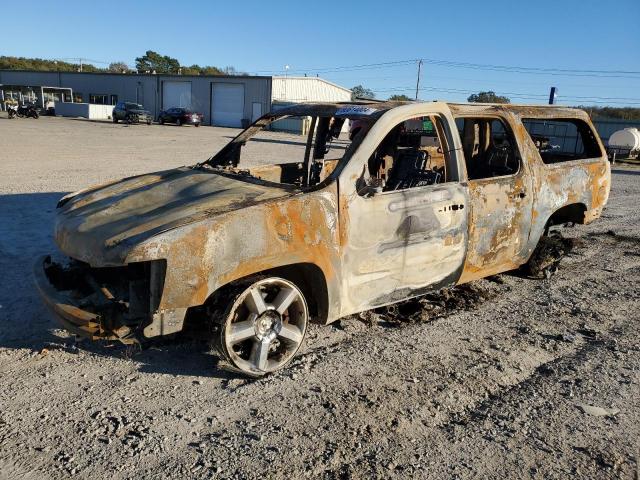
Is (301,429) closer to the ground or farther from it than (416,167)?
closer to the ground

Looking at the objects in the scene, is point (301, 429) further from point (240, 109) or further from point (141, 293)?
point (240, 109)

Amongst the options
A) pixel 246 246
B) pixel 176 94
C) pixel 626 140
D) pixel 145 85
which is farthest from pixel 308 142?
pixel 145 85

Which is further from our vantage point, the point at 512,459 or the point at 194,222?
the point at 194,222

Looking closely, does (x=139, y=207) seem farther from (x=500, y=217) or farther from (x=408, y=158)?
(x=500, y=217)

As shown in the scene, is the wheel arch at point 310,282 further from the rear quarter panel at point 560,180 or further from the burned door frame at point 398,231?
the rear quarter panel at point 560,180

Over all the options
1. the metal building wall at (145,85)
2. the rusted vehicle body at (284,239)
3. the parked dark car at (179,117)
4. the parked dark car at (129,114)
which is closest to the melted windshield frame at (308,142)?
the rusted vehicle body at (284,239)

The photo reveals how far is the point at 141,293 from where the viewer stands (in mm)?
3324

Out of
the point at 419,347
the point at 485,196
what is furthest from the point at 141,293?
the point at 485,196

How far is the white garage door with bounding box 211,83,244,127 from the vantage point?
1889 inches

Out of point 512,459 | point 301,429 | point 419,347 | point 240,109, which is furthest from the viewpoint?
point 240,109

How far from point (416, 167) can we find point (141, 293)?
3.17 meters

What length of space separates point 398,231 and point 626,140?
2395 centimetres

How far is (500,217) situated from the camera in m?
4.82

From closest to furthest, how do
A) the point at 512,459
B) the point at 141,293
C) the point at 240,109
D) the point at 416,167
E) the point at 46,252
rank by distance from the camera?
the point at 512,459 → the point at 141,293 → the point at 416,167 → the point at 46,252 → the point at 240,109
